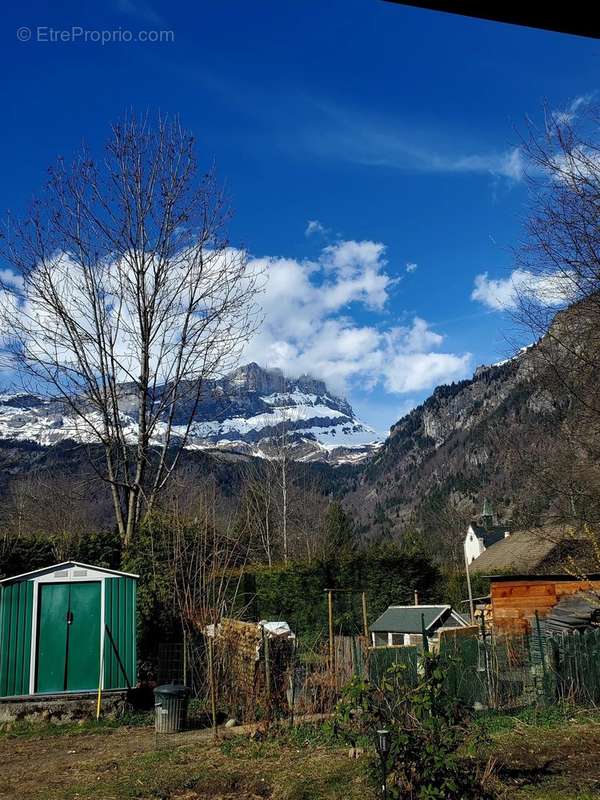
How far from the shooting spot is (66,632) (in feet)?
40.9

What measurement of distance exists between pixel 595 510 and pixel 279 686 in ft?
24.2

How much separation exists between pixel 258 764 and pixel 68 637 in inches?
232

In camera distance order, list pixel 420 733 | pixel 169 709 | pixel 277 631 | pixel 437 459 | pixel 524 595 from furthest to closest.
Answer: pixel 437 459, pixel 524 595, pixel 277 631, pixel 169 709, pixel 420 733

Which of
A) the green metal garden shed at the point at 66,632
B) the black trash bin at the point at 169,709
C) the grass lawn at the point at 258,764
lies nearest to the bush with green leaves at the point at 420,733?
the grass lawn at the point at 258,764

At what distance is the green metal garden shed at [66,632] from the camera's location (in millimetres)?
12188

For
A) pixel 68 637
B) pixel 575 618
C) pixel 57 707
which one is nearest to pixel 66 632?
pixel 68 637

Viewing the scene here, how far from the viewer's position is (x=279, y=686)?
10633 millimetres

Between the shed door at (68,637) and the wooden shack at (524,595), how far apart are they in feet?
30.3

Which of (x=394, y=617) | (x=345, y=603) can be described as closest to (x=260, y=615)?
(x=345, y=603)

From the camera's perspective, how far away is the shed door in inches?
484

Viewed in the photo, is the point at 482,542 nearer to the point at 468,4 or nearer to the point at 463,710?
the point at 463,710

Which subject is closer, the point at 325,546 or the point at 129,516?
the point at 129,516

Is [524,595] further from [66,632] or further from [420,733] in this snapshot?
[420,733]

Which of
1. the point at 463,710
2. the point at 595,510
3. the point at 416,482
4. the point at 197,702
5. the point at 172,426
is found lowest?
the point at 197,702
